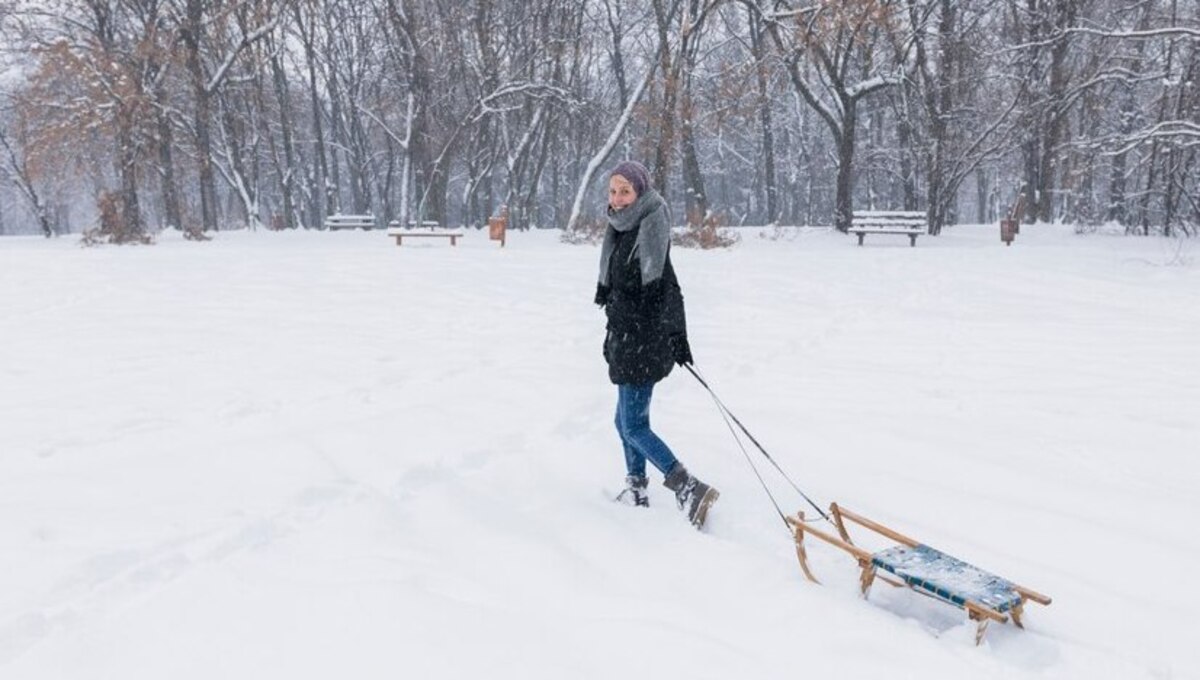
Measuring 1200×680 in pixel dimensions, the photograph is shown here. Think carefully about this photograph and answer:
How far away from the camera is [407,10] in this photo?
26438mm

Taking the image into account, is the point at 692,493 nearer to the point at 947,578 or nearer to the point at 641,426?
the point at 641,426

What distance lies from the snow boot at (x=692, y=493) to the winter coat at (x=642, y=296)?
0.53 m

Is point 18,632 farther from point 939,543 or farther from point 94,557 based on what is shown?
point 939,543

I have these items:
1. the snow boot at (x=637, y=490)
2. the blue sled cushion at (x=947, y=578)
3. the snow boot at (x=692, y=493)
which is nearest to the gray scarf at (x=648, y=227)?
the snow boot at (x=692, y=493)

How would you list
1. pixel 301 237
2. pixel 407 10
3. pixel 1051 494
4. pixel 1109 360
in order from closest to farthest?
pixel 1051 494 → pixel 1109 360 → pixel 301 237 → pixel 407 10

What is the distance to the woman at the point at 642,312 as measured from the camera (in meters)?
3.98

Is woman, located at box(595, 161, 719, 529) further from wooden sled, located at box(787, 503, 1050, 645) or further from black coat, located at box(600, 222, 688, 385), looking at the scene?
wooden sled, located at box(787, 503, 1050, 645)

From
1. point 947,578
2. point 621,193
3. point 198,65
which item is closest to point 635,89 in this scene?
point 198,65

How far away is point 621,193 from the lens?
4004 millimetres

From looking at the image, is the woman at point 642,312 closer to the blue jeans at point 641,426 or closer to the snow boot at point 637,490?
the blue jeans at point 641,426

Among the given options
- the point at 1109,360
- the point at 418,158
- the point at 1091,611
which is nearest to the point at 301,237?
the point at 418,158

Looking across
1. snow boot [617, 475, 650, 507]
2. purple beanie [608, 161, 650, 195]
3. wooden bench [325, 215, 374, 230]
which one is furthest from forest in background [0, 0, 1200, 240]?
snow boot [617, 475, 650, 507]

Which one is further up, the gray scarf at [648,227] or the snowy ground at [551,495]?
the gray scarf at [648,227]

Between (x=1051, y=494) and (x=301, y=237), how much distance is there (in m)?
23.1
